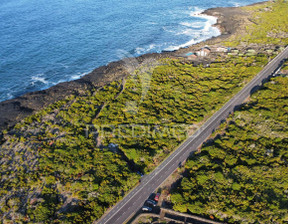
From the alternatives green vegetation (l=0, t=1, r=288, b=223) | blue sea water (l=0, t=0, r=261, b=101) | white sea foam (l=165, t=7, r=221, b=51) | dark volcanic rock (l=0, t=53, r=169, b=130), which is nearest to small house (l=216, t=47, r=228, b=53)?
white sea foam (l=165, t=7, r=221, b=51)

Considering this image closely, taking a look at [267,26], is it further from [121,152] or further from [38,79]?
[38,79]

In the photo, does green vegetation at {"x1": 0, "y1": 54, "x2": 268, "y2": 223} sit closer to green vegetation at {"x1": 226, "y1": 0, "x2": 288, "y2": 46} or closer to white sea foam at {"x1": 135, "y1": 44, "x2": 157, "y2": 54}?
white sea foam at {"x1": 135, "y1": 44, "x2": 157, "y2": 54}

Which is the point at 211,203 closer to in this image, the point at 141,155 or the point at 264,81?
the point at 141,155

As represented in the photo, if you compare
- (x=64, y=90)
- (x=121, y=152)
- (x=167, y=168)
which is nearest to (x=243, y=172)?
(x=167, y=168)

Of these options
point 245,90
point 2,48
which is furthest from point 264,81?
point 2,48

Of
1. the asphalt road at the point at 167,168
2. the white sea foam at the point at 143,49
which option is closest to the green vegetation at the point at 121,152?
the asphalt road at the point at 167,168

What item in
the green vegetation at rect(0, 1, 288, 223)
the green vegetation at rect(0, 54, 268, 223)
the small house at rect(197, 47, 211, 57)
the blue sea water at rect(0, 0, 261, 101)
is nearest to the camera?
the green vegetation at rect(0, 1, 288, 223)

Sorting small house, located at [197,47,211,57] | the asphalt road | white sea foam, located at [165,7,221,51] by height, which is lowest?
the asphalt road
